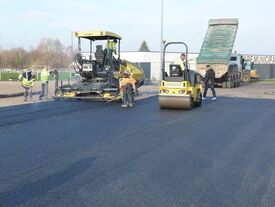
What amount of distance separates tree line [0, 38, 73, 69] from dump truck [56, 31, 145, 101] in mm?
62133

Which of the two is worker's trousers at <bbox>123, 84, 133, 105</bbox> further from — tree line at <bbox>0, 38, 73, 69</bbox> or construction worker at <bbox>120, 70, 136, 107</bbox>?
tree line at <bbox>0, 38, 73, 69</bbox>

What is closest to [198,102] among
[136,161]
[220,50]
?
[136,161]

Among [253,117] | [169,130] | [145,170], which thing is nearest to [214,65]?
[253,117]

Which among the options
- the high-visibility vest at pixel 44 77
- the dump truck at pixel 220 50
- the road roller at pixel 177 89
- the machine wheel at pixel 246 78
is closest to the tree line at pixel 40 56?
the machine wheel at pixel 246 78

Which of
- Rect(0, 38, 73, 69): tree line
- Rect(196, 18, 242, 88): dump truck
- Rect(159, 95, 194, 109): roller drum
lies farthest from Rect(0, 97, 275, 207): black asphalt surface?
Rect(0, 38, 73, 69): tree line

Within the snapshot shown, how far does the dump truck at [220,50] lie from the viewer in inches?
1325

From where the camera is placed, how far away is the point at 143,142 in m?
9.84

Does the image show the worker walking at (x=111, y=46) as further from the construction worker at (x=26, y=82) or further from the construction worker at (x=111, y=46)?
the construction worker at (x=26, y=82)

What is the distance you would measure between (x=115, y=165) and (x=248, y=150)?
2949 mm

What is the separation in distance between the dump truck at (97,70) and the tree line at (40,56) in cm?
6213

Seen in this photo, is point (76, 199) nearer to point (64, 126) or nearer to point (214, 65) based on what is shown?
point (64, 126)

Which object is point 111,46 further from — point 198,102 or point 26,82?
point 198,102

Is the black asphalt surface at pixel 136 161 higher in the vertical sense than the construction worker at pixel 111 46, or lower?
lower

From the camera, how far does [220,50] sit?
113ft
